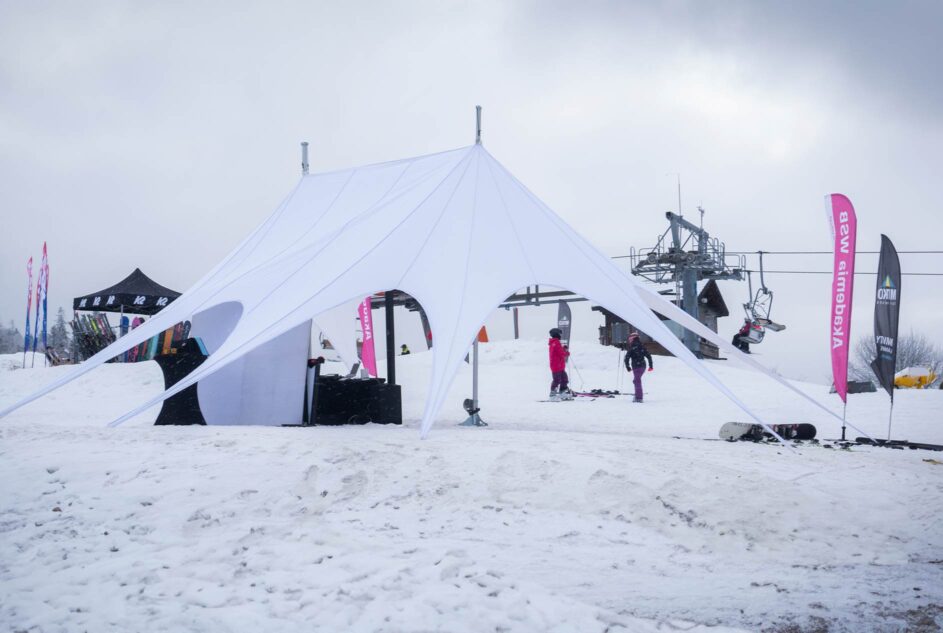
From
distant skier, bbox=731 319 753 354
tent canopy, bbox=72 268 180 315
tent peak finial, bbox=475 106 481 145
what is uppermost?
tent peak finial, bbox=475 106 481 145

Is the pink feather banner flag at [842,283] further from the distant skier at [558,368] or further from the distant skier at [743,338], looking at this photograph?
the distant skier at [743,338]

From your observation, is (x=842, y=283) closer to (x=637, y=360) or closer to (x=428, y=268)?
(x=637, y=360)

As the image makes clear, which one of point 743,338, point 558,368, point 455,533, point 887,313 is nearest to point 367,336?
point 558,368

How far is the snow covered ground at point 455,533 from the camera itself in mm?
2816

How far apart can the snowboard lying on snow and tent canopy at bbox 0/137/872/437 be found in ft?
1.60

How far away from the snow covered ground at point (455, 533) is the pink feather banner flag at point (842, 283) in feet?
6.07

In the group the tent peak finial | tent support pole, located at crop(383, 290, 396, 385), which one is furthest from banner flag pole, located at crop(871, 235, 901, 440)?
tent support pole, located at crop(383, 290, 396, 385)

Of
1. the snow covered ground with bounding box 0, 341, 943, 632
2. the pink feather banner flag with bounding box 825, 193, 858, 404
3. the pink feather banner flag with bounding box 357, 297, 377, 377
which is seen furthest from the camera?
the pink feather banner flag with bounding box 357, 297, 377, 377

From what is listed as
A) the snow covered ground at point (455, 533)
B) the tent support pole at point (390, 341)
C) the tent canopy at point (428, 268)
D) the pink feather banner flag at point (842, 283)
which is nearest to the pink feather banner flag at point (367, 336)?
the tent canopy at point (428, 268)

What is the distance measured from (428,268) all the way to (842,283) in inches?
208

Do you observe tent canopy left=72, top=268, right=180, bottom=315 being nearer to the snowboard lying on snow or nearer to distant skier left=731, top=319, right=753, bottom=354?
the snowboard lying on snow

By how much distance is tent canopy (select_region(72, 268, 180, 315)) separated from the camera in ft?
59.4

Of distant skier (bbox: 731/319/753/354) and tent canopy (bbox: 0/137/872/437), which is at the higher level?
tent canopy (bbox: 0/137/872/437)

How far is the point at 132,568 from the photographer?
3172 mm
